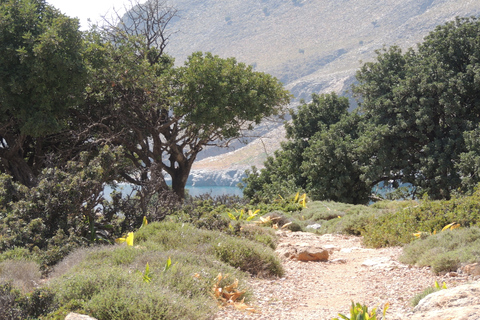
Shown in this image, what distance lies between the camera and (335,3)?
6206 inches

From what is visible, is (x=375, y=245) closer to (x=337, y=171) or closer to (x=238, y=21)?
(x=337, y=171)

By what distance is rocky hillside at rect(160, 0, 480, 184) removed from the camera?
118188mm

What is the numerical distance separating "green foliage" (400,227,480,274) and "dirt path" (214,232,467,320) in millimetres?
163

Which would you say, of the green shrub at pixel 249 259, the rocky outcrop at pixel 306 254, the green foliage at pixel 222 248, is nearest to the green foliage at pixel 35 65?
the green foliage at pixel 222 248

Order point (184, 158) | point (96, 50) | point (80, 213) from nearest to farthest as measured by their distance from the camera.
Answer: point (80, 213) < point (96, 50) < point (184, 158)

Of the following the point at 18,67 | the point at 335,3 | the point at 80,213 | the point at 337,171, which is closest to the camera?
the point at 80,213

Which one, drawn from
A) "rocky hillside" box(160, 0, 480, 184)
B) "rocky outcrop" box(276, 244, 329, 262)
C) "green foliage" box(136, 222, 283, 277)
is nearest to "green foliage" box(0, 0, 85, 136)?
"green foliage" box(136, 222, 283, 277)

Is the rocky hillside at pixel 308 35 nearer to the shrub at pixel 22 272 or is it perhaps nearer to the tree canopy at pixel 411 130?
the tree canopy at pixel 411 130

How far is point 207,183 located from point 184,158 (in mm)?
91305

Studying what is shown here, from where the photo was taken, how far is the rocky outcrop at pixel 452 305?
3709mm

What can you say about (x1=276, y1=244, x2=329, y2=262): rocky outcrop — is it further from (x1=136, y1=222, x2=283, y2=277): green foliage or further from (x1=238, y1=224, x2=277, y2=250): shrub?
(x1=136, y1=222, x2=283, y2=277): green foliage

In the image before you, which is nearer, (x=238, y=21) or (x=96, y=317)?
(x=96, y=317)

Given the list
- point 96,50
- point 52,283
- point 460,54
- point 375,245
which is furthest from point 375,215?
point 460,54

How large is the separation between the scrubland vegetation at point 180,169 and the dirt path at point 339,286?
280mm
